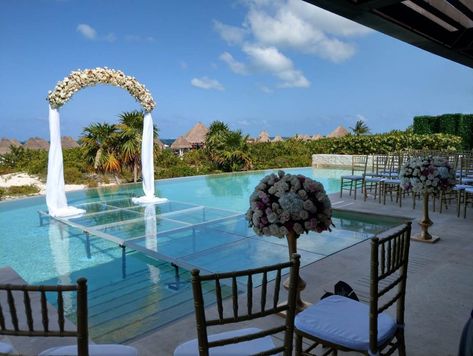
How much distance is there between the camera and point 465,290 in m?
3.15

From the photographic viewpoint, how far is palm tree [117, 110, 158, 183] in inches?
516

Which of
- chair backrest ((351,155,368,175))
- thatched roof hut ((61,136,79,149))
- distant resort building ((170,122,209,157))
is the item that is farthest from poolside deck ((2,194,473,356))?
thatched roof hut ((61,136,79,149))

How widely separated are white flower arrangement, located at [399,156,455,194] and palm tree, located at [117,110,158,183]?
10371 millimetres

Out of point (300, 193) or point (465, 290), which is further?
point (465, 290)

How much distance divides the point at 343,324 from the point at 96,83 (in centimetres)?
799

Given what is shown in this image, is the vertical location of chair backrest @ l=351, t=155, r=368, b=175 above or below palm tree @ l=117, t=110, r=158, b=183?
below

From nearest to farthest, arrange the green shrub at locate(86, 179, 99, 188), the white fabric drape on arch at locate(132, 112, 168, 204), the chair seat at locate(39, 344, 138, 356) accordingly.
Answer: the chair seat at locate(39, 344, 138, 356) → the white fabric drape on arch at locate(132, 112, 168, 204) → the green shrub at locate(86, 179, 99, 188)

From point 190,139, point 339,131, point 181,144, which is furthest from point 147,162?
point 339,131

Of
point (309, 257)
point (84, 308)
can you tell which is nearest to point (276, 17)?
point (309, 257)

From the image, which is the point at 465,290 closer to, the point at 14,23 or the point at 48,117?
the point at 48,117

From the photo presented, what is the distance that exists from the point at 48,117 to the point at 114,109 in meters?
6.42

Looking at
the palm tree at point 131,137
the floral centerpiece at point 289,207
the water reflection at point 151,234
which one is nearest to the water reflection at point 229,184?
the palm tree at point 131,137

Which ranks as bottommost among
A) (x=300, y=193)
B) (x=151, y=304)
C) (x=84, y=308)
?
(x=151, y=304)

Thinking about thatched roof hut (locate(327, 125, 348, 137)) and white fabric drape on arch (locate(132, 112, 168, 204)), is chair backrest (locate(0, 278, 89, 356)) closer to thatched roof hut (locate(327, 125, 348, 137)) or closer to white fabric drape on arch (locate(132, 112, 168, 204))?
white fabric drape on arch (locate(132, 112, 168, 204))
